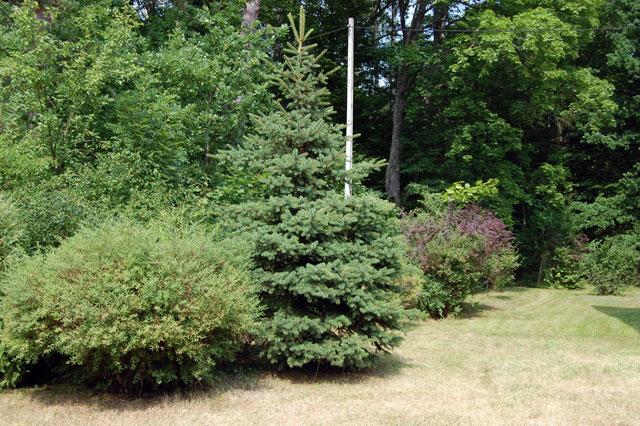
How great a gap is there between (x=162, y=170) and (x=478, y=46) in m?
11.8

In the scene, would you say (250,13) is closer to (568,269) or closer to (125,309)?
Result: (125,309)

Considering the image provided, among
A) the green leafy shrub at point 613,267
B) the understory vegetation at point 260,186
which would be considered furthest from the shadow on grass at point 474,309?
the green leafy shrub at point 613,267

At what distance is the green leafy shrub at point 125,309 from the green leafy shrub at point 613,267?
16.8 meters

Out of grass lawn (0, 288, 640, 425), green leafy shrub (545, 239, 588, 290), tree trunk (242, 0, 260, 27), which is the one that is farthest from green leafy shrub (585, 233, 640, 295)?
tree trunk (242, 0, 260, 27)

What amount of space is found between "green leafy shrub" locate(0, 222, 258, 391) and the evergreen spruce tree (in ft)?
2.81

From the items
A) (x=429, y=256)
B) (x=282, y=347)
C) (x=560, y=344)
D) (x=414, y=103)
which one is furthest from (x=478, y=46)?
(x=282, y=347)

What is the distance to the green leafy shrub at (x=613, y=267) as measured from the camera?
20.0 m

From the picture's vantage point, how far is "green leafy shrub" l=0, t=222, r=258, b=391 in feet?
20.0

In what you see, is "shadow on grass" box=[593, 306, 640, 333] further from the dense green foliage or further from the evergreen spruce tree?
the dense green foliage

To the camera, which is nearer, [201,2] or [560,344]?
[560,344]

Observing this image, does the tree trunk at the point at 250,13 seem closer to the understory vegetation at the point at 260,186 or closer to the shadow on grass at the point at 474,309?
the understory vegetation at the point at 260,186

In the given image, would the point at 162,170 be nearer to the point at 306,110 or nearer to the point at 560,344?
the point at 306,110

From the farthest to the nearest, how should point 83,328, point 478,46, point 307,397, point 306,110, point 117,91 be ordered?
point 478,46, point 117,91, point 306,110, point 307,397, point 83,328

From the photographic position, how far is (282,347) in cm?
755
